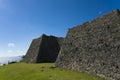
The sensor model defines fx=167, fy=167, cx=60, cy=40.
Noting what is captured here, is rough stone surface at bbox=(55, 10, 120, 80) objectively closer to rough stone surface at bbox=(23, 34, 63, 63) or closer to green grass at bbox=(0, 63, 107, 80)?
green grass at bbox=(0, 63, 107, 80)

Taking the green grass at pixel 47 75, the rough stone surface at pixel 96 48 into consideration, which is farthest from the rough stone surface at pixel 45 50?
the green grass at pixel 47 75

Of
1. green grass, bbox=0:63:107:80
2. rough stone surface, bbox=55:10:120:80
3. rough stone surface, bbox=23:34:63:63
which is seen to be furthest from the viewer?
rough stone surface, bbox=23:34:63:63

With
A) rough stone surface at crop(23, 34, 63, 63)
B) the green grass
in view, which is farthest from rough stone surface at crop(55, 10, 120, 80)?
rough stone surface at crop(23, 34, 63, 63)

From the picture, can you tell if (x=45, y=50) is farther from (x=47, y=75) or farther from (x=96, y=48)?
(x=96, y=48)

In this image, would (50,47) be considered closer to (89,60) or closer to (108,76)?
(89,60)

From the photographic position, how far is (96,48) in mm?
20078

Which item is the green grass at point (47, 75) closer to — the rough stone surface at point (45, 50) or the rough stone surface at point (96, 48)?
the rough stone surface at point (96, 48)

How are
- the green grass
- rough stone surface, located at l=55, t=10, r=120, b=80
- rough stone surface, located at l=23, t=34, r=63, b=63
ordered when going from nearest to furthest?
rough stone surface, located at l=55, t=10, r=120, b=80 → the green grass → rough stone surface, located at l=23, t=34, r=63, b=63

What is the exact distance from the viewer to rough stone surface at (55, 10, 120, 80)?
1727cm

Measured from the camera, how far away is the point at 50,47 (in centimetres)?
4262

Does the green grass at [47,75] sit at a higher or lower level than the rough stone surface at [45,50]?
lower

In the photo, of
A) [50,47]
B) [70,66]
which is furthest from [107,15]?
[50,47]

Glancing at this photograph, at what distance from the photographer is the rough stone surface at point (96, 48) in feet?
56.6

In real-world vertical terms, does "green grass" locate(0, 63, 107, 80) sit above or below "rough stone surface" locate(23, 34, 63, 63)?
below
